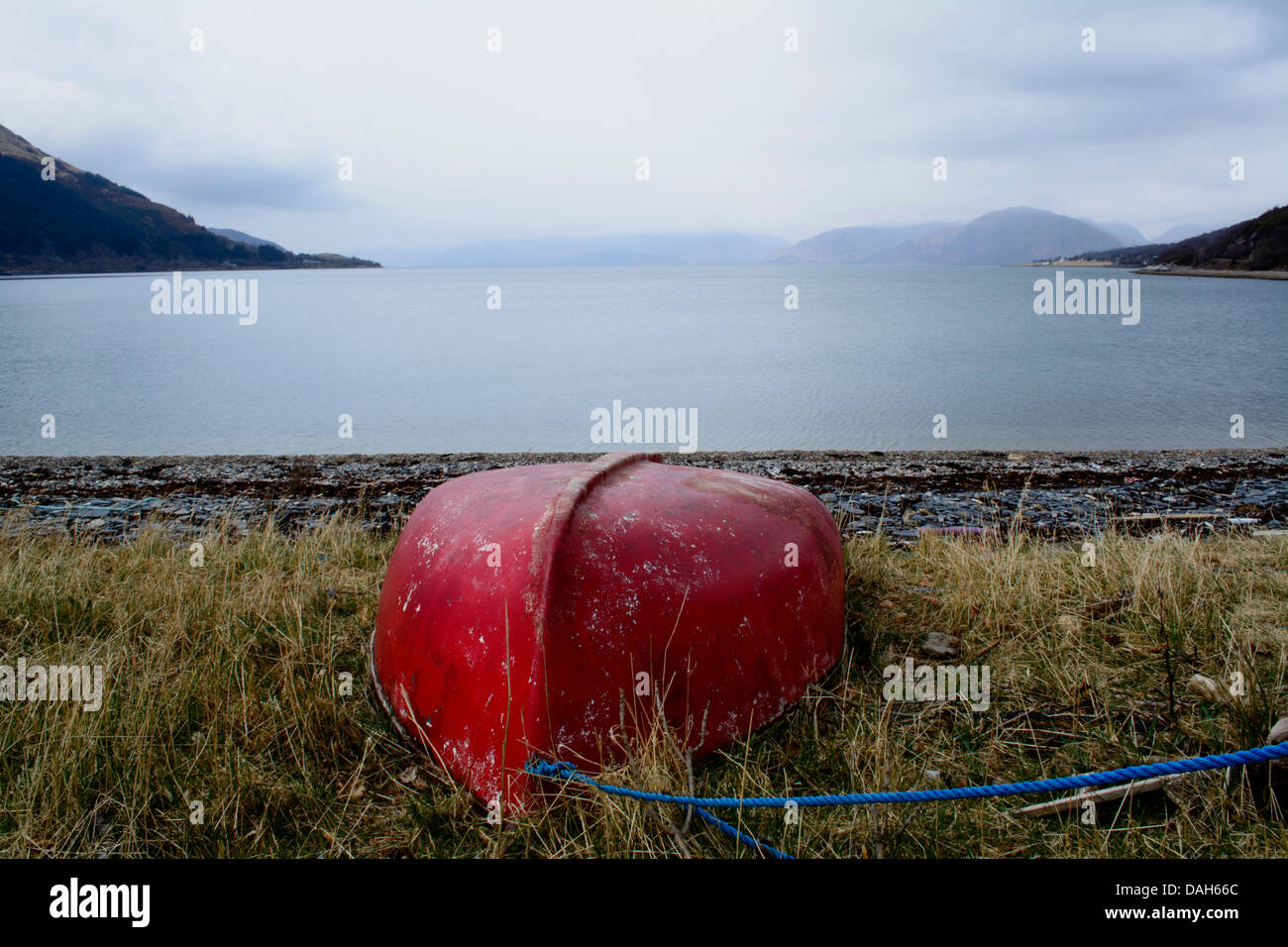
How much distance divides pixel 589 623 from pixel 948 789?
1169mm

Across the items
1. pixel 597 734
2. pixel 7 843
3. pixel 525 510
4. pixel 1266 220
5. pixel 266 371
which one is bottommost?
pixel 7 843

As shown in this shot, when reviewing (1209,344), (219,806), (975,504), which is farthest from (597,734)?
(1209,344)

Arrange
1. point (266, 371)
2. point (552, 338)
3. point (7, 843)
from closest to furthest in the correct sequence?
point (7, 843) → point (266, 371) → point (552, 338)

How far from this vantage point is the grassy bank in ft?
7.90

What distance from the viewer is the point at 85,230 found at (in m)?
86.6

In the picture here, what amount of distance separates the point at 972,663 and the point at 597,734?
201 centimetres

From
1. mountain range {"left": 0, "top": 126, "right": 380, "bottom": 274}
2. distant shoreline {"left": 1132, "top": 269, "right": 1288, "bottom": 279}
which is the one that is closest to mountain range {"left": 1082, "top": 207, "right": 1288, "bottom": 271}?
distant shoreline {"left": 1132, "top": 269, "right": 1288, "bottom": 279}

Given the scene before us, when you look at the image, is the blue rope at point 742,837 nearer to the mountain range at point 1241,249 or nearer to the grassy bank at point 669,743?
the grassy bank at point 669,743

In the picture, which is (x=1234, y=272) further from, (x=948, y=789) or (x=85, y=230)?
(x=85, y=230)

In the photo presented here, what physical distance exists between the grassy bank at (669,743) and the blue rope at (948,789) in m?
0.06

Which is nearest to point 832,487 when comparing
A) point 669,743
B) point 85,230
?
point 669,743

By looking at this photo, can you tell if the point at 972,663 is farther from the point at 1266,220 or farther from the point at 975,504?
the point at 1266,220

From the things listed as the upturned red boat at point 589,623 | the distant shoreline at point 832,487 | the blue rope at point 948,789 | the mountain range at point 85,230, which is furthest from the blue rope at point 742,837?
the mountain range at point 85,230

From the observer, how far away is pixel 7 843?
7.97 feet
